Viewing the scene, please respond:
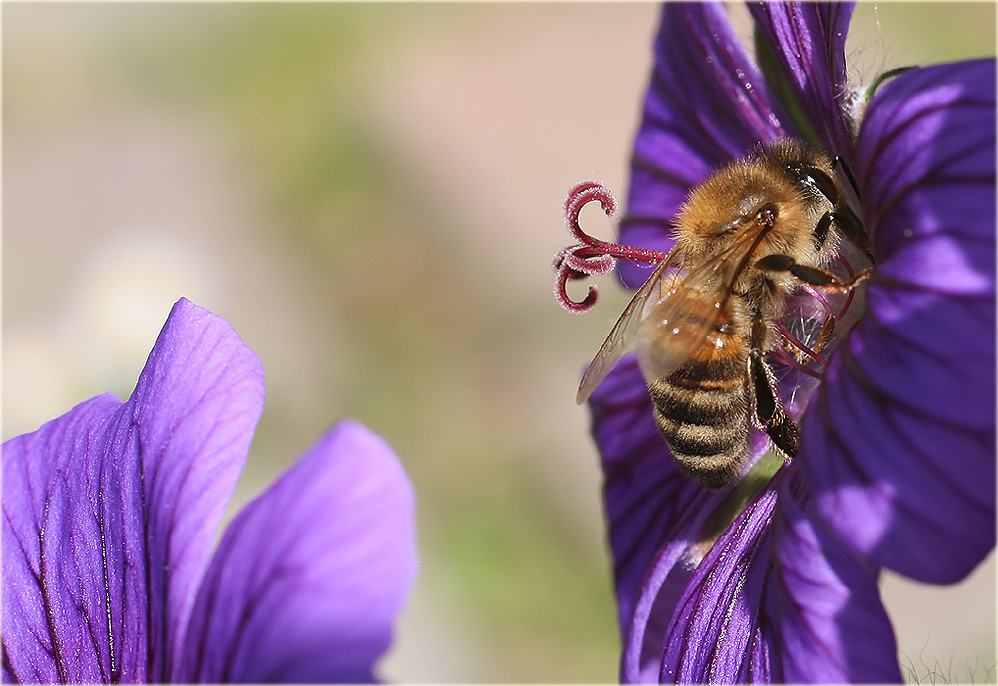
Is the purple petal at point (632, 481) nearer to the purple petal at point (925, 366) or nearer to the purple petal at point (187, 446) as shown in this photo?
the purple petal at point (925, 366)

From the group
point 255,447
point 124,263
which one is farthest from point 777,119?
point 124,263

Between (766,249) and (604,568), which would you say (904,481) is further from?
(604,568)

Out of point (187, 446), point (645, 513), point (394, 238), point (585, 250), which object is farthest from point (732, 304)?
point (394, 238)

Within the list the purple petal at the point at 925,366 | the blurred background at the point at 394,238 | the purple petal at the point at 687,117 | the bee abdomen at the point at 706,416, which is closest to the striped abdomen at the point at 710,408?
the bee abdomen at the point at 706,416

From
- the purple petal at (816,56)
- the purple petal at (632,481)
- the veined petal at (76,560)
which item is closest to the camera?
the veined petal at (76,560)

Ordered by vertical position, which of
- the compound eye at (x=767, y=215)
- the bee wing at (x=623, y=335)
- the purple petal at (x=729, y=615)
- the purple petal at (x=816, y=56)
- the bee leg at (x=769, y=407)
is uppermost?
the purple petal at (x=816, y=56)

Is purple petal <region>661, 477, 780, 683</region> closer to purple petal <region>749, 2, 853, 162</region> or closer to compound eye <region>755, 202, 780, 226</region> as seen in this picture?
compound eye <region>755, 202, 780, 226</region>

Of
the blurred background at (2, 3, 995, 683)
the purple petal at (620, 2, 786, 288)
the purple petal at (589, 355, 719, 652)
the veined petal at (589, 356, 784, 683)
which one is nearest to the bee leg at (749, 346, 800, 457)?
the veined petal at (589, 356, 784, 683)
